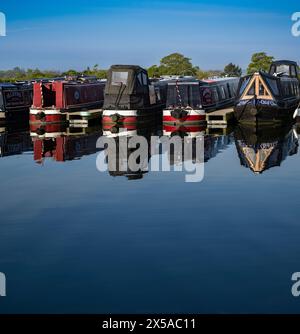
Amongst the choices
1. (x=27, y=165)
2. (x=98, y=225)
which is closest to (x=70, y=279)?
(x=98, y=225)

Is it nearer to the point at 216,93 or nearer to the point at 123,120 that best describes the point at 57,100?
the point at 123,120

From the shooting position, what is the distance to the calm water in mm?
8852

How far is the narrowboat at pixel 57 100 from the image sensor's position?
112 ft

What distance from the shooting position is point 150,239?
38.3 ft

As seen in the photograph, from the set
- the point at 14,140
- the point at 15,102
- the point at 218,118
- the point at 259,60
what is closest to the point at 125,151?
the point at 14,140

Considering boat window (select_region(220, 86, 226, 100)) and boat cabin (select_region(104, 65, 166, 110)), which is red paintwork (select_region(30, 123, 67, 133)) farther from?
boat window (select_region(220, 86, 226, 100))

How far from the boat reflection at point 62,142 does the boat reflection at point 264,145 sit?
20.3 ft

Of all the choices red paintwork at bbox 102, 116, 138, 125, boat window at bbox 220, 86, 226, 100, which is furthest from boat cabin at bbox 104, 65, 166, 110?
boat window at bbox 220, 86, 226, 100

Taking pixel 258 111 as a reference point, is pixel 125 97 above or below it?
above

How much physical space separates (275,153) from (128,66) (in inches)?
504

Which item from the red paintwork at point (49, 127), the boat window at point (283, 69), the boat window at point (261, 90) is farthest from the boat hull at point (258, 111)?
the boat window at point (283, 69)

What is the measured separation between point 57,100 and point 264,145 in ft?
Answer: 50.2

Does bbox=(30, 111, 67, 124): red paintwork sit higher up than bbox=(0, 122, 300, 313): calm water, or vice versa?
bbox=(30, 111, 67, 124): red paintwork
